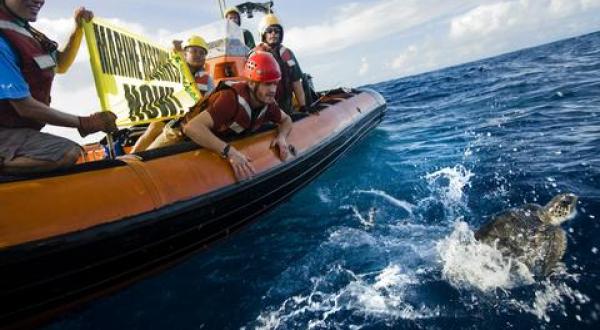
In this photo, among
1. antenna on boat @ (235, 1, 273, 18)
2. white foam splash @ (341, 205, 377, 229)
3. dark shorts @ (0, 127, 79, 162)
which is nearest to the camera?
dark shorts @ (0, 127, 79, 162)

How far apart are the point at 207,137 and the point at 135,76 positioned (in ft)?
4.65

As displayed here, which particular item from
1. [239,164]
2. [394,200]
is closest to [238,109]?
[239,164]

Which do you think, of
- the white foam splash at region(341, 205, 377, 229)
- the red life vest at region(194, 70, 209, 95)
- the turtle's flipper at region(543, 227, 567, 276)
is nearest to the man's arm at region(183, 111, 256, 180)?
the white foam splash at region(341, 205, 377, 229)

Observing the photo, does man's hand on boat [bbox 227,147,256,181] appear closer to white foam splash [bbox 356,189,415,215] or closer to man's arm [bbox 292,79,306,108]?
white foam splash [bbox 356,189,415,215]

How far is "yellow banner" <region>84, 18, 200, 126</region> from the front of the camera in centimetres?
407

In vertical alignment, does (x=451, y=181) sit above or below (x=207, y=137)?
below

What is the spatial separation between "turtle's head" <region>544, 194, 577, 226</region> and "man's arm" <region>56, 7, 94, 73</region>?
4.90 m

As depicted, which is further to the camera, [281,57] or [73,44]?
[281,57]

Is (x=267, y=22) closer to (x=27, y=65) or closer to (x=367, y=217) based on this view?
(x=367, y=217)

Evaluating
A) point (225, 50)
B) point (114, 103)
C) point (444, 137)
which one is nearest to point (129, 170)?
point (114, 103)

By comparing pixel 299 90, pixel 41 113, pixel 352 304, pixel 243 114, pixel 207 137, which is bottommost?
pixel 352 304

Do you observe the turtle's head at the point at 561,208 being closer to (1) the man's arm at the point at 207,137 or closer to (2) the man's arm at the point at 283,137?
(2) the man's arm at the point at 283,137

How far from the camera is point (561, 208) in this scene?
3.90m

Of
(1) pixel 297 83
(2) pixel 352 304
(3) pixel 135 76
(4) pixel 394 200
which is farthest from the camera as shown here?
(1) pixel 297 83
